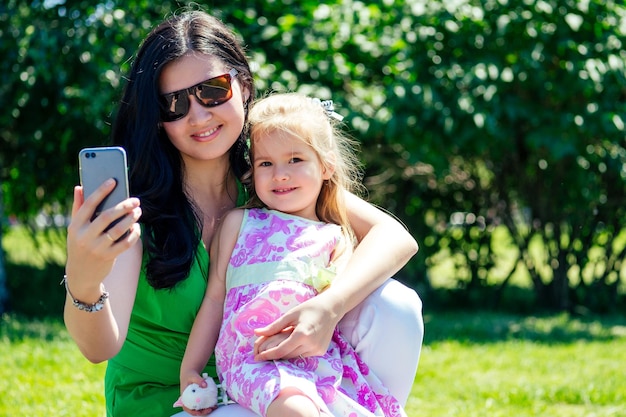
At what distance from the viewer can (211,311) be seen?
7.47 ft

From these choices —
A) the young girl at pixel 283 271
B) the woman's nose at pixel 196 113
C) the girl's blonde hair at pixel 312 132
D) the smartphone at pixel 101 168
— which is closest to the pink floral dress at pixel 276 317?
the young girl at pixel 283 271

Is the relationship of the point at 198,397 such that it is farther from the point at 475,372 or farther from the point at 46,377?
the point at 475,372

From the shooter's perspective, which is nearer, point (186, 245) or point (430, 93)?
point (186, 245)

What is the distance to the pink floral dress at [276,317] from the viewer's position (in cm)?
207

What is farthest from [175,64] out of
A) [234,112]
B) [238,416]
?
[238,416]

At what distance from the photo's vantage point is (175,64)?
2359 millimetres

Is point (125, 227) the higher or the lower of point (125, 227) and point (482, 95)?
the higher

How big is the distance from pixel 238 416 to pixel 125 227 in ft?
2.20

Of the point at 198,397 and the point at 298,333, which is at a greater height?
the point at 298,333

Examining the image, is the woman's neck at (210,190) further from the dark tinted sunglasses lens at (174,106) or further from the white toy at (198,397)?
the white toy at (198,397)

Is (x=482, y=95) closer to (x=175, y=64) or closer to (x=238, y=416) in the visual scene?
(x=175, y=64)

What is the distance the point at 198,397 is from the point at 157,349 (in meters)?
0.30

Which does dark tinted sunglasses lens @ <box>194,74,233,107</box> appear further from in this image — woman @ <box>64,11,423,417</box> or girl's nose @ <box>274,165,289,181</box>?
girl's nose @ <box>274,165,289,181</box>

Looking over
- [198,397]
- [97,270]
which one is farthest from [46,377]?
[97,270]
